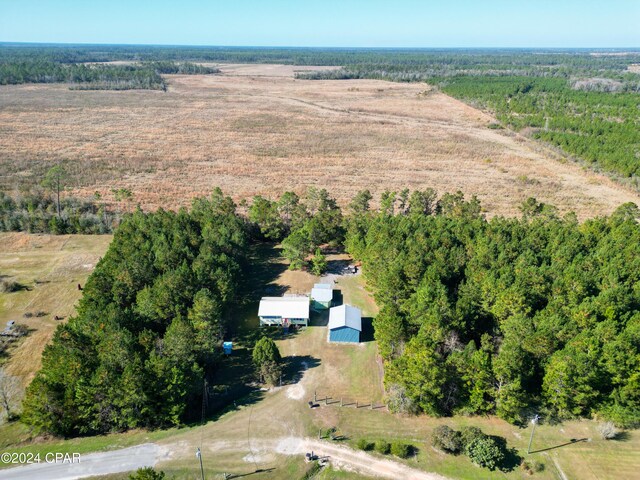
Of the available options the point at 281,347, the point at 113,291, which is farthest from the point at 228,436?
the point at 113,291

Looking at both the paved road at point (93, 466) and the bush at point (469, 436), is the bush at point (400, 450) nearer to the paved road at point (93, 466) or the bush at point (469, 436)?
the bush at point (469, 436)

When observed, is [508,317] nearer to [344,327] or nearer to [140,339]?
[344,327]

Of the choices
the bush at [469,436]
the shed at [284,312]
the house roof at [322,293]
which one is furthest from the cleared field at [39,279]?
the bush at [469,436]

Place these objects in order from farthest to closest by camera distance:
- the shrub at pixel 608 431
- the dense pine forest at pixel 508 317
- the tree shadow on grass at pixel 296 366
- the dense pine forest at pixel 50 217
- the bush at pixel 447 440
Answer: the dense pine forest at pixel 50 217
the tree shadow on grass at pixel 296 366
the dense pine forest at pixel 508 317
the shrub at pixel 608 431
the bush at pixel 447 440

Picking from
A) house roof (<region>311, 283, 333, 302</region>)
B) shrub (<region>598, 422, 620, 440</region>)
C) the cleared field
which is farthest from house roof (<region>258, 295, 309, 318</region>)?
shrub (<region>598, 422, 620, 440</region>)

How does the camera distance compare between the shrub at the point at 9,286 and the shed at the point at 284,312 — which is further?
the shrub at the point at 9,286

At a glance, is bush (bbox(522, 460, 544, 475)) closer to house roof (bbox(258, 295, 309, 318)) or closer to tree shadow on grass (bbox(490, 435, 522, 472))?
tree shadow on grass (bbox(490, 435, 522, 472))
